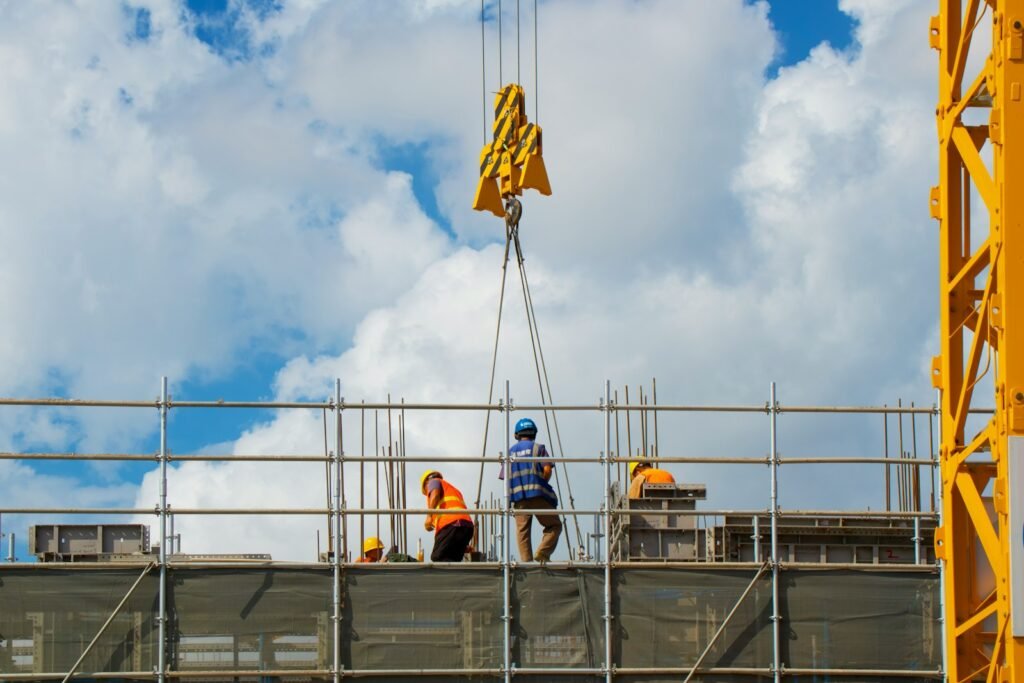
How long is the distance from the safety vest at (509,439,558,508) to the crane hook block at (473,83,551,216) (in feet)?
12.4

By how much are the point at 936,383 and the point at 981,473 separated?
107cm

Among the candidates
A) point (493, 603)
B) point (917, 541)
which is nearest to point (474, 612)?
point (493, 603)

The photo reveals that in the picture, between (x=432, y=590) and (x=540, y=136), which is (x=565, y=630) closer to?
(x=432, y=590)

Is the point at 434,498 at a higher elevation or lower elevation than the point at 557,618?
higher

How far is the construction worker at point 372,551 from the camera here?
21188 mm

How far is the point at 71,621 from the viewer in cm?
1930

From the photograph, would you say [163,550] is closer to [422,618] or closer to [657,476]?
[422,618]

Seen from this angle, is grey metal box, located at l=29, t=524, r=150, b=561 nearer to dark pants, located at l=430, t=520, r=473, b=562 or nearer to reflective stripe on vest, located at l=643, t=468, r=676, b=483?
dark pants, located at l=430, t=520, r=473, b=562

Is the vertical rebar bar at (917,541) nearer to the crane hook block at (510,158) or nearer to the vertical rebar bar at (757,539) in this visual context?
the vertical rebar bar at (757,539)

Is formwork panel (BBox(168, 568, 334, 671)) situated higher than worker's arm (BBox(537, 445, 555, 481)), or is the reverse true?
worker's arm (BBox(537, 445, 555, 481))

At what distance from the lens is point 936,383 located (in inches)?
683

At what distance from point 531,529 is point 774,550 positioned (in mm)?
2723

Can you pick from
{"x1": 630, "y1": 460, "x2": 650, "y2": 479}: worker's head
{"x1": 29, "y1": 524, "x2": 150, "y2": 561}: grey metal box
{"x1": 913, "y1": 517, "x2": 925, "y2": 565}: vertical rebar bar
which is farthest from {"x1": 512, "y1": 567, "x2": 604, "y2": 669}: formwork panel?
{"x1": 29, "y1": 524, "x2": 150, "y2": 561}: grey metal box

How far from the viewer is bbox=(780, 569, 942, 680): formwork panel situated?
19.9m
